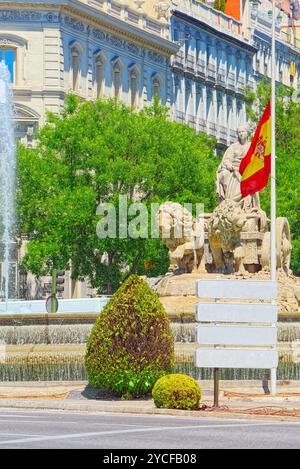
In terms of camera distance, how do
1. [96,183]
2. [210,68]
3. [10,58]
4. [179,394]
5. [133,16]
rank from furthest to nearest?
1. [210,68]
2. [133,16]
3. [10,58]
4. [96,183]
5. [179,394]

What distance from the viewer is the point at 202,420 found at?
2811 centimetres

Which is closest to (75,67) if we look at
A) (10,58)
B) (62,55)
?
(62,55)

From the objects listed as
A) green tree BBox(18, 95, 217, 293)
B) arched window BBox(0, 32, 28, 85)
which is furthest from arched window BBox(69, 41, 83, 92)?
green tree BBox(18, 95, 217, 293)

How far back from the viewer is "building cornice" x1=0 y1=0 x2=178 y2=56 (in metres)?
83.1

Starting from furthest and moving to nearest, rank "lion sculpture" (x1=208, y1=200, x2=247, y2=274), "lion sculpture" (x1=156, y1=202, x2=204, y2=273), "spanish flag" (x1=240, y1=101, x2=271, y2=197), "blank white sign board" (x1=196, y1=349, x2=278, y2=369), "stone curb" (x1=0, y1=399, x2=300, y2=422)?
"lion sculpture" (x1=156, y1=202, x2=204, y2=273) < "lion sculpture" (x1=208, y1=200, x2=247, y2=274) < "spanish flag" (x1=240, y1=101, x2=271, y2=197) < "blank white sign board" (x1=196, y1=349, x2=278, y2=369) < "stone curb" (x1=0, y1=399, x2=300, y2=422)

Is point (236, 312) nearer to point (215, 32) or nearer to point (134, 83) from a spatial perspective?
point (134, 83)

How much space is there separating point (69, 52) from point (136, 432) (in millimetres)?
61459

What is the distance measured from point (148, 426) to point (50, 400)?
261 inches

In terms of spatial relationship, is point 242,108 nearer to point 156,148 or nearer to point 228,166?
point 156,148

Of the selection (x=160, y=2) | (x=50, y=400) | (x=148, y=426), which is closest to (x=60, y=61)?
(x=160, y=2)

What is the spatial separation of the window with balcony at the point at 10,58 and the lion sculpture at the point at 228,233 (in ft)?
144

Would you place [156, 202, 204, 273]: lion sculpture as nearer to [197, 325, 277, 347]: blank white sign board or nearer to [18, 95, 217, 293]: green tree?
[197, 325, 277, 347]: blank white sign board

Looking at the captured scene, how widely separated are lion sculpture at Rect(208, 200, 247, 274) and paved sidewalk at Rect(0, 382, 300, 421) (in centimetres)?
515

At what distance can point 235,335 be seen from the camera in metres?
30.4
